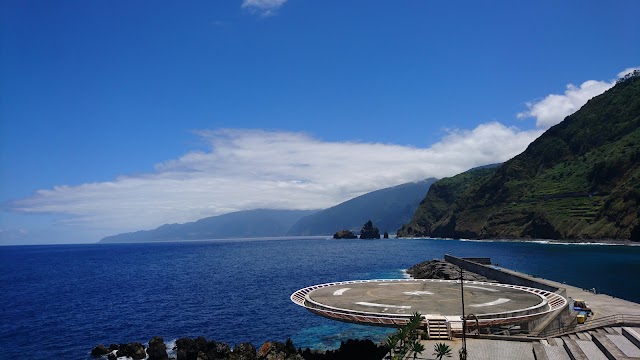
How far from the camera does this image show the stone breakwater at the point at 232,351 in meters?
37.3

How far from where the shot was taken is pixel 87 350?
52.3 meters

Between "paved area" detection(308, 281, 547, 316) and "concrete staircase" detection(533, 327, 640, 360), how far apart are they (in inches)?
115

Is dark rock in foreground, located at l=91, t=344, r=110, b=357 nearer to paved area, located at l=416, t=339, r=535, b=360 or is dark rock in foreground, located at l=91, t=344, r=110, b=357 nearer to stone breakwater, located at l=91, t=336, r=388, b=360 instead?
stone breakwater, located at l=91, t=336, r=388, b=360

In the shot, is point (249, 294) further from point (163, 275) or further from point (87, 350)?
point (163, 275)

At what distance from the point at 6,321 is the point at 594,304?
82.1 meters

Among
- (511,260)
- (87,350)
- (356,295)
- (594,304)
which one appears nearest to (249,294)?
(87,350)

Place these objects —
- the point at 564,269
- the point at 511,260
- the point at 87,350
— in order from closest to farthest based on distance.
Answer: the point at 87,350
the point at 564,269
the point at 511,260

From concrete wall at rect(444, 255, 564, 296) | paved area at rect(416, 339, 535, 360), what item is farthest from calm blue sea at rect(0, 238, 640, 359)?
paved area at rect(416, 339, 535, 360)

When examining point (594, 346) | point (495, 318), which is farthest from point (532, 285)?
point (495, 318)

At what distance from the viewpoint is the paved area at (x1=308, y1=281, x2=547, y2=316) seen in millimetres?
34812

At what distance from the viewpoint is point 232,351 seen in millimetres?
43688

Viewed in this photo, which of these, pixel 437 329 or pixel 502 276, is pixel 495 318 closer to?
pixel 437 329

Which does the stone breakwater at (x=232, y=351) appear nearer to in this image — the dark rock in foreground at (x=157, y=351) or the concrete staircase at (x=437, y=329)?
the dark rock in foreground at (x=157, y=351)

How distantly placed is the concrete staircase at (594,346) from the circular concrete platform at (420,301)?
2313mm
